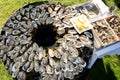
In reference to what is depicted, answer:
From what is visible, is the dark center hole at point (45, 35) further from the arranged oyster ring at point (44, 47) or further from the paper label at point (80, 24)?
the paper label at point (80, 24)

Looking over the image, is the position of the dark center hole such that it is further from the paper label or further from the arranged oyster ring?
the paper label

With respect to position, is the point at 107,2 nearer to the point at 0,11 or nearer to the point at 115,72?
the point at 115,72

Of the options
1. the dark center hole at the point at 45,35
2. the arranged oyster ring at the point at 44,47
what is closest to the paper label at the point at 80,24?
the arranged oyster ring at the point at 44,47

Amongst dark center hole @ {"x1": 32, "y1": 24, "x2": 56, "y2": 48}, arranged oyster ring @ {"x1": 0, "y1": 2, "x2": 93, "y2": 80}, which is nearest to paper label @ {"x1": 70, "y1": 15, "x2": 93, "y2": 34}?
arranged oyster ring @ {"x1": 0, "y1": 2, "x2": 93, "y2": 80}

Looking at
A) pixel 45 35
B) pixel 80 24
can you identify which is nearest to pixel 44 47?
pixel 45 35

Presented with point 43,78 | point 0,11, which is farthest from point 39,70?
point 0,11

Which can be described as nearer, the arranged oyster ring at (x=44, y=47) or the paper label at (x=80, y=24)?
the arranged oyster ring at (x=44, y=47)
